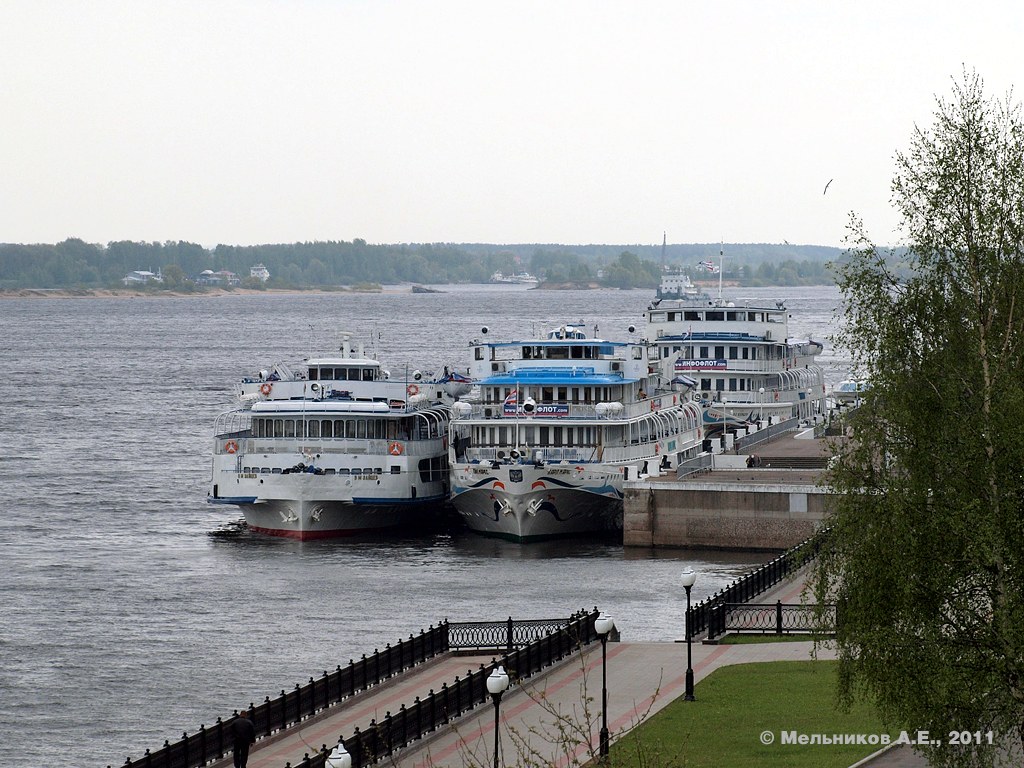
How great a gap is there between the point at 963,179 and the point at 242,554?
147ft

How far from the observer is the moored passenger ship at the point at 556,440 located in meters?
68.2

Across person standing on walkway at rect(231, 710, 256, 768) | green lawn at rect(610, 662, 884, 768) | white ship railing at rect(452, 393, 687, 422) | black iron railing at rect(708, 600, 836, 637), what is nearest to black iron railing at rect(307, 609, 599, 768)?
person standing on walkway at rect(231, 710, 256, 768)

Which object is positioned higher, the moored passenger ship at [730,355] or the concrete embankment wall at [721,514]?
the moored passenger ship at [730,355]

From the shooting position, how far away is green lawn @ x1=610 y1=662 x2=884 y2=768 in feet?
99.1

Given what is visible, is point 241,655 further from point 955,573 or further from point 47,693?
point 955,573

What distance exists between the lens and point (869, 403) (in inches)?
1049

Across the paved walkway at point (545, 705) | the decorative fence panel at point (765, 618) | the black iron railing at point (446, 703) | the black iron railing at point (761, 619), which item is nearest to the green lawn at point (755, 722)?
the paved walkway at point (545, 705)

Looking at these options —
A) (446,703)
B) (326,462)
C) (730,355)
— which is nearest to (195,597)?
(326,462)

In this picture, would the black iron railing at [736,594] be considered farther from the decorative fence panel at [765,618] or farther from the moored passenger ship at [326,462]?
the moored passenger ship at [326,462]

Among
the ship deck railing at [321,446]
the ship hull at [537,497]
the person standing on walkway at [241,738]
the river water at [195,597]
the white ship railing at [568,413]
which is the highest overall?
the white ship railing at [568,413]

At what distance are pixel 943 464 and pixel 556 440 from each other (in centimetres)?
4491

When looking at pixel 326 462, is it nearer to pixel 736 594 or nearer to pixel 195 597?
pixel 195 597

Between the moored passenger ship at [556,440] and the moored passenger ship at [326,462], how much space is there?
7.25 ft

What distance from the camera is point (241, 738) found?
29016 millimetres
